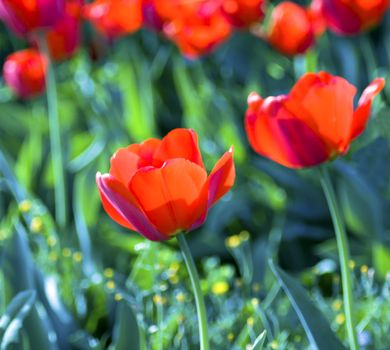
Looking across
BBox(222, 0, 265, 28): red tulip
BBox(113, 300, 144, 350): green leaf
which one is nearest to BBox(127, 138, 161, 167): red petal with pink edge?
A: BBox(113, 300, 144, 350): green leaf

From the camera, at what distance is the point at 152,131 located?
203 centimetres

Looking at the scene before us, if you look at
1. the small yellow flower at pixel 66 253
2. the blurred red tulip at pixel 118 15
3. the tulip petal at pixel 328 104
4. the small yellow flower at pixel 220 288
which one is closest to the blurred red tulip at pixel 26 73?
the blurred red tulip at pixel 118 15

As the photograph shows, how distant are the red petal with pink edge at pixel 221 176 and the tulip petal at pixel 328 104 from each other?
0.13 meters

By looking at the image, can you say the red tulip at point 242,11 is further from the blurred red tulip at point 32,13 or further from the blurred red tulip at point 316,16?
the blurred red tulip at point 32,13

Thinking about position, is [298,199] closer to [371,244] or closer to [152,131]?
[371,244]

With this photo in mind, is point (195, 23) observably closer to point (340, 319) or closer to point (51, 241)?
point (51, 241)

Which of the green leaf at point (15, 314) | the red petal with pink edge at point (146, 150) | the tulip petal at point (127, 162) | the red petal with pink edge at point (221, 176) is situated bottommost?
the green leaf at point (15, 314)

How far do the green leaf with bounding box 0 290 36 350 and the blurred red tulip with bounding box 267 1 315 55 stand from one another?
77 cm

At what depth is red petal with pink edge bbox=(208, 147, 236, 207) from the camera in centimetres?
93

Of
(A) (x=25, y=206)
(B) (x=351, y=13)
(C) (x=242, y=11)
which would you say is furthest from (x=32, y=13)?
(B) (x=351, y=13)

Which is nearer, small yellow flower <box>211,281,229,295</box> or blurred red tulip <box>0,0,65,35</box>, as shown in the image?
small yellow flower <box>211,281,229,295</box>

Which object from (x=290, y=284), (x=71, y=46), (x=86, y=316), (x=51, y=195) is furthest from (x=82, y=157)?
(x=290, y=284)

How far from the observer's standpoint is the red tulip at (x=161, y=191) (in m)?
0.90

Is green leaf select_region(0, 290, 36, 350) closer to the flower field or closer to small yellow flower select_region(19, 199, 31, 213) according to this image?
the flower field
